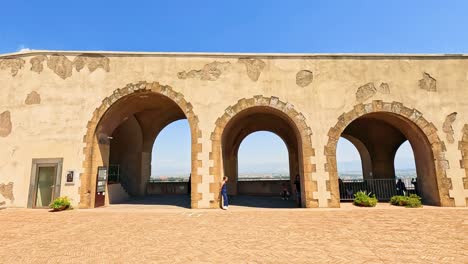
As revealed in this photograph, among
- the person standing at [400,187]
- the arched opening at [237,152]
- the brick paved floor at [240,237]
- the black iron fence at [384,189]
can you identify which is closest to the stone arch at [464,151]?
the black iron fence at [384,189]

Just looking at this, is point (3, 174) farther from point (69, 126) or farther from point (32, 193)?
point (69, 126)

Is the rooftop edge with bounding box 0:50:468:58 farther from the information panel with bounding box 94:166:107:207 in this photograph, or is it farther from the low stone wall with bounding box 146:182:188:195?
the low stone wall with bounding box 146:182:188:195

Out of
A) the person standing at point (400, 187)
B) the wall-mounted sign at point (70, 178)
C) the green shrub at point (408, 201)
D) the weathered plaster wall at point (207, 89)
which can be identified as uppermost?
the weathered plaster wall at point (207, 89)

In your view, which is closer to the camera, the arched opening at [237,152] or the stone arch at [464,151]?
the stone arch at [464,151]

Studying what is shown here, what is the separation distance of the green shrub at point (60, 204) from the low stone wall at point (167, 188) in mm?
7269

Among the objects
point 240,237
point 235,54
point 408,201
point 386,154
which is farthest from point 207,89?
point 386,154

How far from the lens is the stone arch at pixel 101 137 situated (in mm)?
10734

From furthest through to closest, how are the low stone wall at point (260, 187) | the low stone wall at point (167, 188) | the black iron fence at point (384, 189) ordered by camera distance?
the low stone wall at point (167, 188)
the low stone wall at point (260, 187)
the black iron fence at point (384, 189)

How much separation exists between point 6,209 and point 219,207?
29.9ft

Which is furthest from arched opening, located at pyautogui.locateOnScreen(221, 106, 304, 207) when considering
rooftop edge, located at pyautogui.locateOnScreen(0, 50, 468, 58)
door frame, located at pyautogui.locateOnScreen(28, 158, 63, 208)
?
door frame, located at pyautogui.locateOnScreen(28, 158, 63, 208)

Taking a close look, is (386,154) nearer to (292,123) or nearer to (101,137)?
(292,123)

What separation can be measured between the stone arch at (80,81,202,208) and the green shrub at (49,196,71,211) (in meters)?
0.51

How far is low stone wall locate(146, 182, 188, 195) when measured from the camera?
58.5ft

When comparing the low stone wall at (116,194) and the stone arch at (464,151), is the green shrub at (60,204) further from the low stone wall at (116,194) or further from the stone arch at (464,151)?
the stone arch at (464,151)
